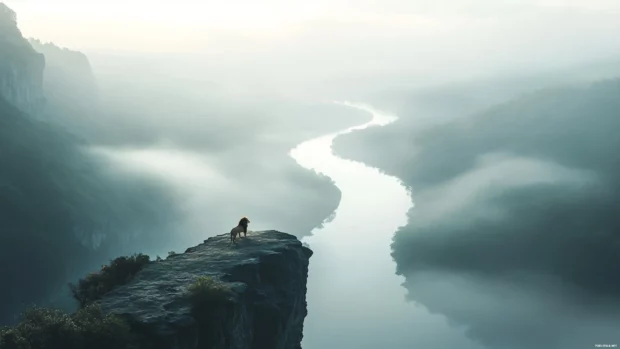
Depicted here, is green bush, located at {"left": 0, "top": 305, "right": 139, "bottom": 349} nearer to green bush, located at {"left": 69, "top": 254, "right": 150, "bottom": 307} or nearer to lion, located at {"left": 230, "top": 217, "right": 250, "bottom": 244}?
green bush, located at {"left": 69, "top": 254, "right": 150, "bottom": 307}

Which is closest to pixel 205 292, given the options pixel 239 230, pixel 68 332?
pixel 68 332

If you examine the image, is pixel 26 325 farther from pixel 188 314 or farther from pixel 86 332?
pixel 188 314

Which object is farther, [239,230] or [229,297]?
[239,230]

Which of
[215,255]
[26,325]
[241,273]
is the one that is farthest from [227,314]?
[26,325]

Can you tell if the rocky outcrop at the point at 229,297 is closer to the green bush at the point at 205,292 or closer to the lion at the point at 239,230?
the green bush at the point at 205,292

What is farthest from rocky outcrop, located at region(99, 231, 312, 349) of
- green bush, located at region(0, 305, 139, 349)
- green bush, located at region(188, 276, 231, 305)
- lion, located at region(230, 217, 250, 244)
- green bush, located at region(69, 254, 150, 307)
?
green bush, located at region(0, 305, 139, 349)

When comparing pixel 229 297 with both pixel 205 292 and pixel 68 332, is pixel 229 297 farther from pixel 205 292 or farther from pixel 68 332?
pixel 68 332
